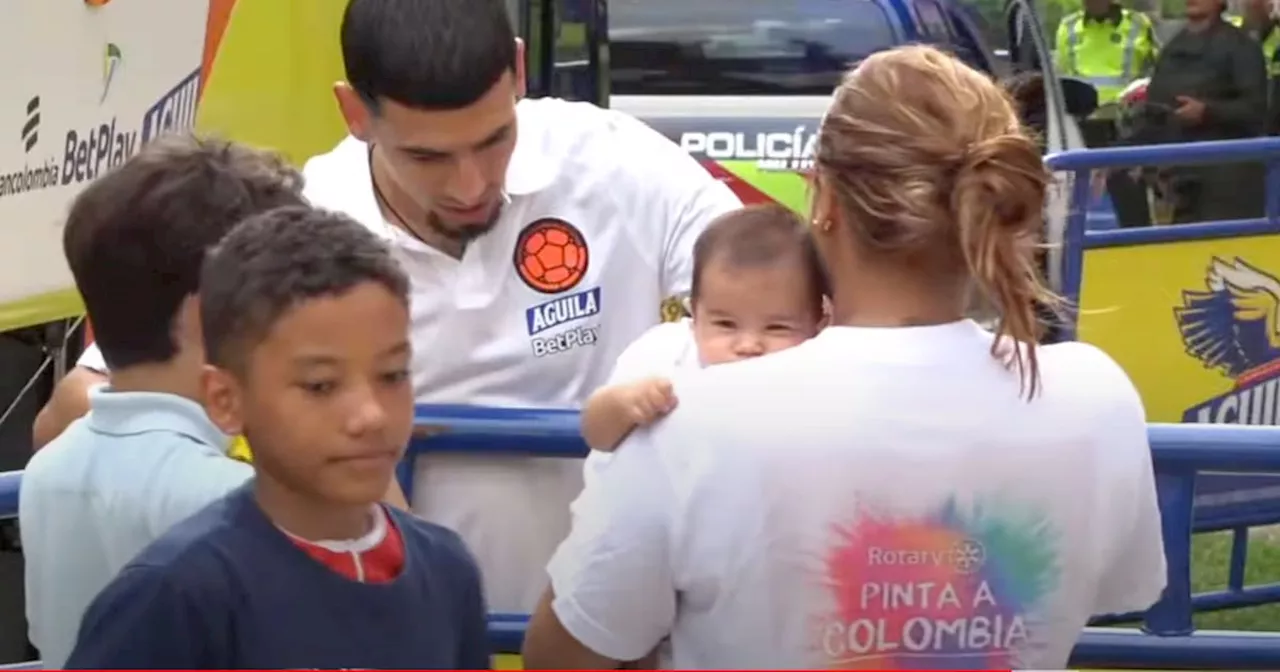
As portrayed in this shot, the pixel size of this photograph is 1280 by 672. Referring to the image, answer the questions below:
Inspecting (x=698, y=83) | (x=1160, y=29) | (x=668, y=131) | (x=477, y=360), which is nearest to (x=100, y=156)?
(x=477, y=360)

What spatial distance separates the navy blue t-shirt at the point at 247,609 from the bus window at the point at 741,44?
6194 mm

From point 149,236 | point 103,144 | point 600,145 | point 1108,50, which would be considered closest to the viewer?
point 149,236

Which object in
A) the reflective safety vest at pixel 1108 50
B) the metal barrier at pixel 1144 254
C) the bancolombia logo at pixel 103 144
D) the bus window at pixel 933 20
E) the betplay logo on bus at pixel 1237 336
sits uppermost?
the bancolombia logo at pixel 103 144

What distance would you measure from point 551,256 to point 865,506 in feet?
2.92

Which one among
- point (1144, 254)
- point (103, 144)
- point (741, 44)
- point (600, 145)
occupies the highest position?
point (600, 145)

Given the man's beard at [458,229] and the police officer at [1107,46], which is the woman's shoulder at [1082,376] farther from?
the police officer at [1107,46]

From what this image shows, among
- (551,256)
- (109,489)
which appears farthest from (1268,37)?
(109,489)

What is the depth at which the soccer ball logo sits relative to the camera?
9.29ft

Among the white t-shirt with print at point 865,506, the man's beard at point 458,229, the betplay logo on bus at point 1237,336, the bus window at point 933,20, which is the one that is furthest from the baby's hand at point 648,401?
the bus window at point 933,20

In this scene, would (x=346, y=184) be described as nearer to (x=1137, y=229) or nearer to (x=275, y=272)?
(x=275, y=272)

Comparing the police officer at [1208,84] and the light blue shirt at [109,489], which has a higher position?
the light blue shirt at [109,489]

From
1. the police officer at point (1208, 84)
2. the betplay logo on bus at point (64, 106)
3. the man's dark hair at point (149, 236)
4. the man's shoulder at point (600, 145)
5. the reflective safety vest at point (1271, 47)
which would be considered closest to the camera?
the man's dark hair at point (149, 236)

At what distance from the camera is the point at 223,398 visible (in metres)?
2.10

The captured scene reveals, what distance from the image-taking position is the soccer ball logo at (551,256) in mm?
2832
